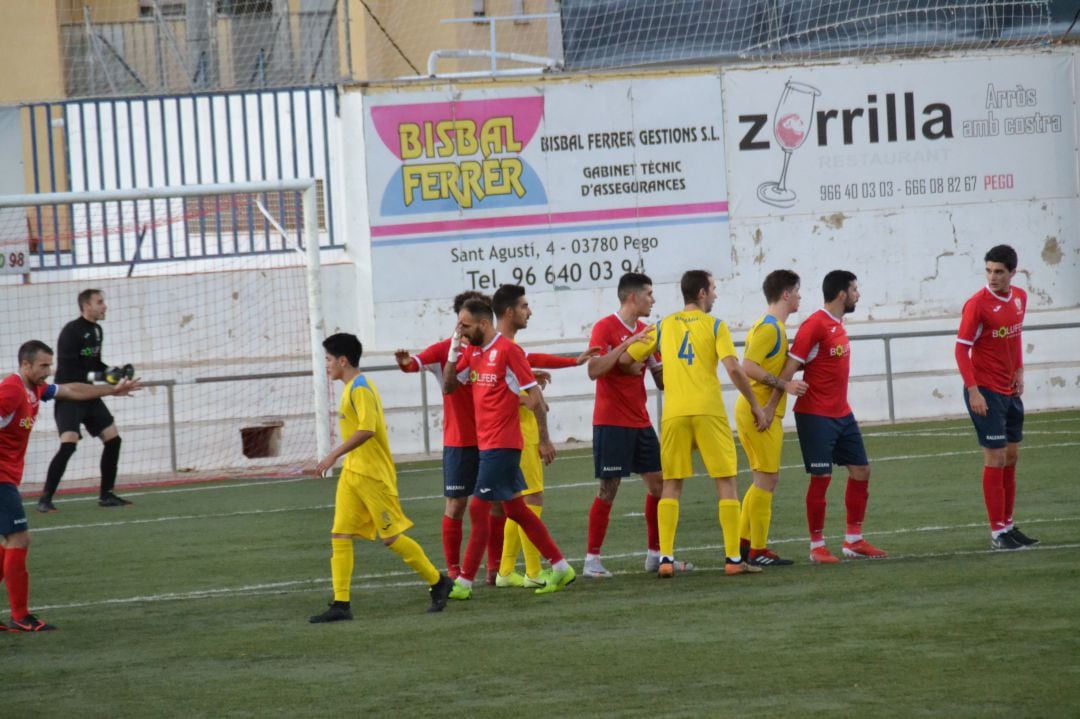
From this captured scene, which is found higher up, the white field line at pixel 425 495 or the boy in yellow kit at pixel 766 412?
the boy in yellow kit at pixel 766 412

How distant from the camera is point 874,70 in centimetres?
2100

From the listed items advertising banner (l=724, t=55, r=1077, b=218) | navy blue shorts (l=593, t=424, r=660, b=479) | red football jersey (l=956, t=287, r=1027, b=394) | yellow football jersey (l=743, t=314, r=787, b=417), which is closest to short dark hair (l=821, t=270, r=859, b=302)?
yellow football jersey (l=743, t=314, r=787, b=417)

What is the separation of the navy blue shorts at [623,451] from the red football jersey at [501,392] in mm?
834

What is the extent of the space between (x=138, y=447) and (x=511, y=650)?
42.5 ft

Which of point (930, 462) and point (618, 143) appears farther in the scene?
point (618, 143)

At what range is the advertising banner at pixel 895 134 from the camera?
20781 mm

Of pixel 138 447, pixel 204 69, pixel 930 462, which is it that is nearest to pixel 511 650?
Result: pixel 930 462

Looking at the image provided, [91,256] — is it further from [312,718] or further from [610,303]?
[312,718]

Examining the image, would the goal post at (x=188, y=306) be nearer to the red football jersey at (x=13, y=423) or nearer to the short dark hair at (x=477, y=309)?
the red football jersey at (x=13, y=423)

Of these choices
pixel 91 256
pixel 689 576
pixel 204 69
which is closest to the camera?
pixel 689 576

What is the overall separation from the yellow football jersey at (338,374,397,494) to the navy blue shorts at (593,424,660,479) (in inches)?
67.2

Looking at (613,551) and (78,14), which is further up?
(78,14)

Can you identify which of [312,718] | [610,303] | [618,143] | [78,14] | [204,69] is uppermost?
[78,14]

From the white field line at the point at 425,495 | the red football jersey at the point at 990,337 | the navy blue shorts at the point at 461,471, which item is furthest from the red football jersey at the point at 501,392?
the white field line at the point at 425,495
